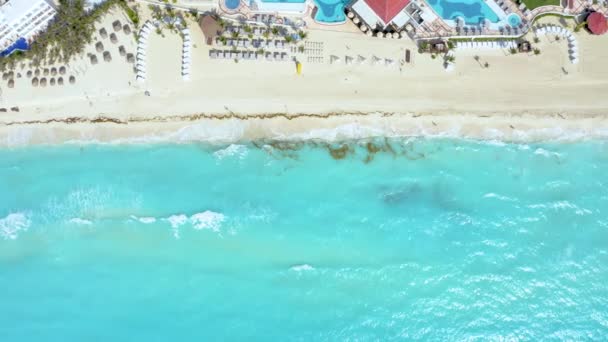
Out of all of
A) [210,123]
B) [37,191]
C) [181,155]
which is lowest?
[37,191]

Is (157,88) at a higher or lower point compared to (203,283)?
higher

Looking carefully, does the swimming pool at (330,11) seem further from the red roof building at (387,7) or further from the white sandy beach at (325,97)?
the red roof building at (387,7)

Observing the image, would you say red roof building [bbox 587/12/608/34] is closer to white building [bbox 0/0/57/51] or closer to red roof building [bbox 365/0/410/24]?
red roof building [bbox 365/0/410/24]

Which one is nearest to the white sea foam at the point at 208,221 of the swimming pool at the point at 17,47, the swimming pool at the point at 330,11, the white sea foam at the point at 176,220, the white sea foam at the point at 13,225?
the white sea foam at the point at 176,220

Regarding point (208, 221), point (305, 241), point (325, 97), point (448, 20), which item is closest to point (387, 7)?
point (448, 20)

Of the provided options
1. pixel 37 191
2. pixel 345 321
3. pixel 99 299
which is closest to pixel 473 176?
pixel 345 321

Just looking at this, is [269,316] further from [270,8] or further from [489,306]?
[270,8]

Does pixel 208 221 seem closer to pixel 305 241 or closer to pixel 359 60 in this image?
pixel 305 241
